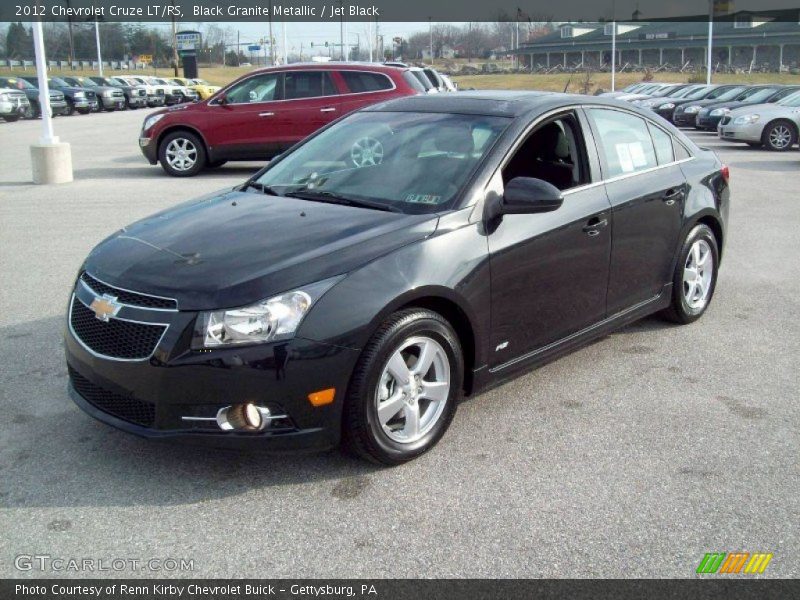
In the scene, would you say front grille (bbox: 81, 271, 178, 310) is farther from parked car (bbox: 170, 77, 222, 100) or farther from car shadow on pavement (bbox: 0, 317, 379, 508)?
parked car (bbox: 170, 77, 222, 100)

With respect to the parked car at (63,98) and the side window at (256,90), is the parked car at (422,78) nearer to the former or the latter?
the side window at (256,90)

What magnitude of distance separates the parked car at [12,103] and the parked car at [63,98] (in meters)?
2.25

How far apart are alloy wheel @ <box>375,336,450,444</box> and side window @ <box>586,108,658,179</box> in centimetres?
187

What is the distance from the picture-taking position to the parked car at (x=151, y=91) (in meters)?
49.3

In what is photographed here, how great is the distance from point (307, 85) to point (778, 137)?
11710 mm

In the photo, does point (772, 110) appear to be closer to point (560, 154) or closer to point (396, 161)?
point (560, 154)

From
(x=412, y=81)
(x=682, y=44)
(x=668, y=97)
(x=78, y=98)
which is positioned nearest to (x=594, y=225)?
(x=412, y=81)

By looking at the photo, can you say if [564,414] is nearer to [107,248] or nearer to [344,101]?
[107,248]

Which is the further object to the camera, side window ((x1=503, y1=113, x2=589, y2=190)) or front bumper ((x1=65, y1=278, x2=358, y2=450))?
side window ((x1=503, y1=113, x2=589, y2=190))

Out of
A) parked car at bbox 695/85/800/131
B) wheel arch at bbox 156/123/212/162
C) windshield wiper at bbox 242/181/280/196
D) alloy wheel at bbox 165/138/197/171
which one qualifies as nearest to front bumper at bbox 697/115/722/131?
parked car at bbox 695/85/800/131

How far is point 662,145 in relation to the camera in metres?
5.86

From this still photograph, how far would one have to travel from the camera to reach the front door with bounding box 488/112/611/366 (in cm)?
439

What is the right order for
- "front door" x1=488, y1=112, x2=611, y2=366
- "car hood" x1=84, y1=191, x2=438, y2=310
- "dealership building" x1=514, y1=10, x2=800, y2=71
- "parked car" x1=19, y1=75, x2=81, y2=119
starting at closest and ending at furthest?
"car hood" x1=84, y1=191, x2=438, y2=310, "front door" x1=488, y1=112, x2=611, y2=366, "parked car" x1=19, y1=75, x2=81, y2=119, "dealership building" x1=514, y1=10, x2=800, y2=71

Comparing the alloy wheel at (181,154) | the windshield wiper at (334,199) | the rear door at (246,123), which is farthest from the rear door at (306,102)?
the windshield wiper at (334,199)
